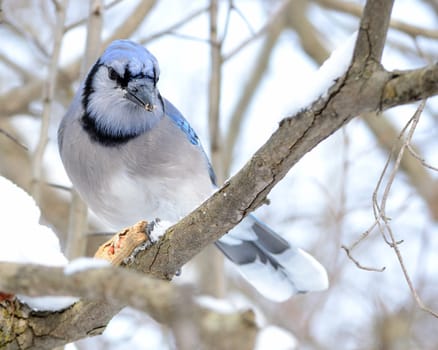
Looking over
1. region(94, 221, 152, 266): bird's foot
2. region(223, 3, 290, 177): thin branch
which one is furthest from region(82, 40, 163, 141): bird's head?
region(223, 3, 290, 177): thin branch

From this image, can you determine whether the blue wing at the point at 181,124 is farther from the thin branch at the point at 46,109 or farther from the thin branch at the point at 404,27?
the thin branch at the point at 404,27

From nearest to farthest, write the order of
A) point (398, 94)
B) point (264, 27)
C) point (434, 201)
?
point (398, 94)
point (264, 27)
point (434, 201)

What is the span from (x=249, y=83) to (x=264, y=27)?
3.39 ft

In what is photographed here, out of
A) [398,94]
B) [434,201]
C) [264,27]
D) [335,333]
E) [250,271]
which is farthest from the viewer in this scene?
[335,333]

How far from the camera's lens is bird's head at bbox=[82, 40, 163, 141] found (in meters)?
2.15

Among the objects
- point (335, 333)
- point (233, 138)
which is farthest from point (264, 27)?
point (335, 333)

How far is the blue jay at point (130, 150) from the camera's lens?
219 centimetres

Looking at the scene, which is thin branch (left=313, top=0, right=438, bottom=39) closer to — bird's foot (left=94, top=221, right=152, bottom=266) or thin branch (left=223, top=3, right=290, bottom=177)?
thin branch (left=223, top=3, right=290, bottom=177)

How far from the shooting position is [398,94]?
1.17 m

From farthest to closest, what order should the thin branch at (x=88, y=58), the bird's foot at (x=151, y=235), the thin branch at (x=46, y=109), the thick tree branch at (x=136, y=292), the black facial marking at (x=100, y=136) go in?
the thin branch at (x=88, y=58)
the thin branch at (x=46, y=109)
the black facial marking at (x=100, y=136)
the bird's foot at (x=151, y=235)
the thick tree branch at (x=136, y=292)

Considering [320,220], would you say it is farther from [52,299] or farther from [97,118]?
[52,299]

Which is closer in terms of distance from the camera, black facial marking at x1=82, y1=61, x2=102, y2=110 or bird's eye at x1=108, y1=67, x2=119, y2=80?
bird's eye at x1=108, y1=67, x2=119, y2=80

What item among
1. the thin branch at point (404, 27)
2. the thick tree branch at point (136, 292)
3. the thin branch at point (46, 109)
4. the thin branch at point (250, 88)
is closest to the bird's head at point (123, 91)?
the thin branch at point (46, 109)

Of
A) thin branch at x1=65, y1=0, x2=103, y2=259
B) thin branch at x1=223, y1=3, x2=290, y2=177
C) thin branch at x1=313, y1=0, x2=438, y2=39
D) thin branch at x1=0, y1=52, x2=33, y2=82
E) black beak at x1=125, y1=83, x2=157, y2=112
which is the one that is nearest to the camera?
black beak at x1=125, y1=83, x2=157, y2=112
